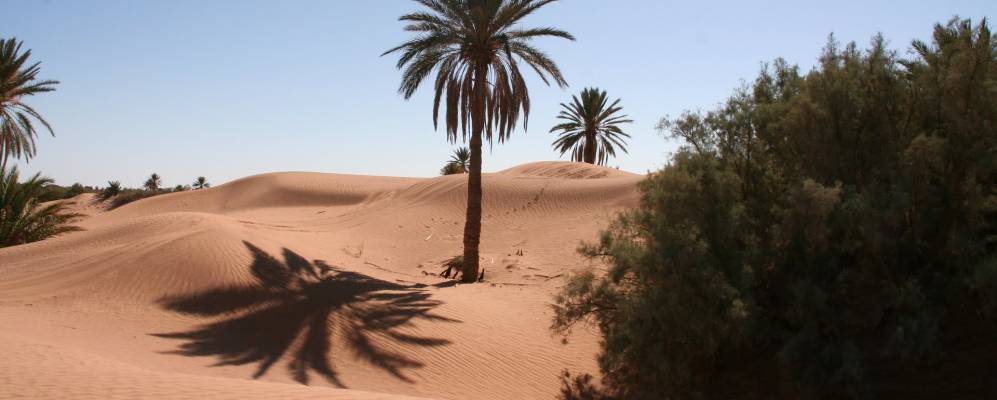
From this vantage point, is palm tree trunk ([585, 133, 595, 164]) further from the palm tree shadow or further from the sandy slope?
the palm tree shadow

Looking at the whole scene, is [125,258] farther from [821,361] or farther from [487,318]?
[821,361]

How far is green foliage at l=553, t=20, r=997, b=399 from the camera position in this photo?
9.02m

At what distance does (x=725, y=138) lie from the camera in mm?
11844

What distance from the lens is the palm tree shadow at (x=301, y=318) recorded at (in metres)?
11.7

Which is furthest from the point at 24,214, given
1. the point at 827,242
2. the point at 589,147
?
the point at 589,147

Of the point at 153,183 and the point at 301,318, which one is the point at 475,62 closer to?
the point at 301,318

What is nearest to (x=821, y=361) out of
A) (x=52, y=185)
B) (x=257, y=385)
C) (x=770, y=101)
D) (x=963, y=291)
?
(x=963, y=291)

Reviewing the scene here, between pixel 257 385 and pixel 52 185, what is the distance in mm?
22165

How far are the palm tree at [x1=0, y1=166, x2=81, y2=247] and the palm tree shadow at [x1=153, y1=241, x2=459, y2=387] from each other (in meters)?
11.3

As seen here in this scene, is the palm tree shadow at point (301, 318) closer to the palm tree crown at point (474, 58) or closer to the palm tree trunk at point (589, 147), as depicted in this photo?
the palm tree crown at point (474, 58)

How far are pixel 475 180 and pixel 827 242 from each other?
10.9m

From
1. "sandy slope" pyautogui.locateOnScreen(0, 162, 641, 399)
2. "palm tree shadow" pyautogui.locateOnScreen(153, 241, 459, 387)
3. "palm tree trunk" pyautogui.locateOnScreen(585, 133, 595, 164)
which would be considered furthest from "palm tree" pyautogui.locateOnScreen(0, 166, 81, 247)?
"palm tree trunk" pyautogui.locateOnScreen(585, 133, 595, 164)

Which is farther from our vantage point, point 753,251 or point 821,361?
point 753,251

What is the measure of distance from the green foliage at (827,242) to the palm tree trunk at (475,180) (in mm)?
7711
